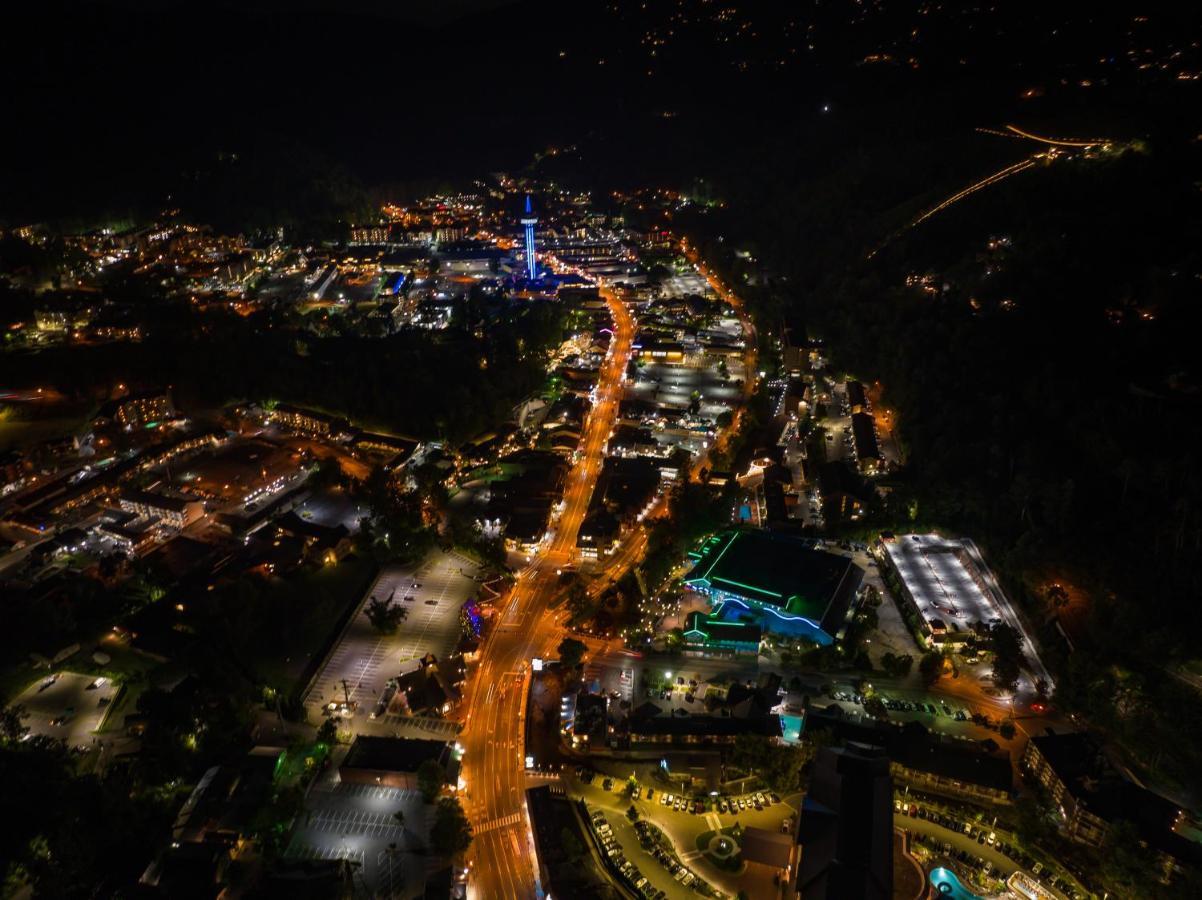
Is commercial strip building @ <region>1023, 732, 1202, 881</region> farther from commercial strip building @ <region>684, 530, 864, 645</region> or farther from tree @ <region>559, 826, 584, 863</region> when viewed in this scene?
tree @ <region>559, 826, 584, 863</region>

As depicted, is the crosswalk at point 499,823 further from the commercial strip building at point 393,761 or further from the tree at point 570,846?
the tree at point 570,846

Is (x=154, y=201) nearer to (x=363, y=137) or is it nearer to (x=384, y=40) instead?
(x=363, y=137)

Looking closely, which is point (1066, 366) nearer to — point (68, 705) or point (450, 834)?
point (450, 834)

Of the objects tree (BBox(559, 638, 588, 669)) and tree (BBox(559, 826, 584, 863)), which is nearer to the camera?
tree (BBox(559, 826, 584, 863))

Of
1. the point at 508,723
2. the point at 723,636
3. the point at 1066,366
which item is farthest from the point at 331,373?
the point at 1066,366

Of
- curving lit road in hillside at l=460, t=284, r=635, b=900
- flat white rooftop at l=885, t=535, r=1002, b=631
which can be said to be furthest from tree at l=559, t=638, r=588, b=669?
flat white rooftop at l=885, t=535, r=1002, b=631

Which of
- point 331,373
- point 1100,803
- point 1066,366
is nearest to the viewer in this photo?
point 1100,803

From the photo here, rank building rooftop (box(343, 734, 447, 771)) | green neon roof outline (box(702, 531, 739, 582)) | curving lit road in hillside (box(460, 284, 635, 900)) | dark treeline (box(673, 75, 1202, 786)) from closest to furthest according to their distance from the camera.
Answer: curving lit road in hillside (box(460, 284, 635, 900)) → building rooftop (box(343, 734, 447, 771)) → dark treeline (box(673, 75, 1202, 786)) → green neon roof outline (box(702, 531, 739, 582))
